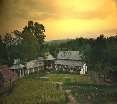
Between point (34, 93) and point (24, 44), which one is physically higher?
point (24, 44)

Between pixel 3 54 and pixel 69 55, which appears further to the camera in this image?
pixel 3 54

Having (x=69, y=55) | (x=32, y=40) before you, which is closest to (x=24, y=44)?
(x=32, y=40)

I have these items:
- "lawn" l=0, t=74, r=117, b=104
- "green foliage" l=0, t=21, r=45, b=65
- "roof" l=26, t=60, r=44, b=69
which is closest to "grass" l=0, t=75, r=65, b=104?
"lawn" l=0, t=74, r=117, b=104

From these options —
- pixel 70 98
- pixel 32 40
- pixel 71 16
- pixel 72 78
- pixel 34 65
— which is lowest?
pixel 70 98

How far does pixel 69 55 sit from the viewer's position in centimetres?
344

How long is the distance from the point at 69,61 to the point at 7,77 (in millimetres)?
592

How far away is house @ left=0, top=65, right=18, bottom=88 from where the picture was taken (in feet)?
11.5

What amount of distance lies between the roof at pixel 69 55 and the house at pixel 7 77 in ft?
1.51

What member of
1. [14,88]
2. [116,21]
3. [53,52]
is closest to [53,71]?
[53,52]

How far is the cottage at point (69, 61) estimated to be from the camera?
340cm

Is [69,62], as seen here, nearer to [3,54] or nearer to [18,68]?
[18,68]

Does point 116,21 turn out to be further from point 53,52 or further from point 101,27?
point 53,52

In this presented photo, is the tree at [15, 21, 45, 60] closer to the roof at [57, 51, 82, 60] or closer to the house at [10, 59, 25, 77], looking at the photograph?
the house at [10, 59, 25, 77]

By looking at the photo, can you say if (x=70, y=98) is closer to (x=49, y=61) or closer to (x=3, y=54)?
(x=49, y=61)
